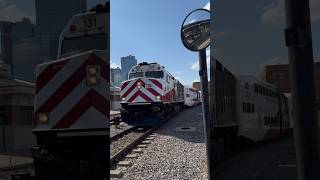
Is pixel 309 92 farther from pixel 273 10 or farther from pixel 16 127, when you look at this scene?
pixel 16 127

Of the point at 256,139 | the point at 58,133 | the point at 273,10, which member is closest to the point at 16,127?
the point at 58,133

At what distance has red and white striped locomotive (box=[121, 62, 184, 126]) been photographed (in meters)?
11.5

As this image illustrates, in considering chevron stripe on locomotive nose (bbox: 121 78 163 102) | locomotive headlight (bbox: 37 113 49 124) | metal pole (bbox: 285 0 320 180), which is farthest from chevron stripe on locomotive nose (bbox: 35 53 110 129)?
chevron stripe on locomotive nose (bbox: 121 78 163 102)

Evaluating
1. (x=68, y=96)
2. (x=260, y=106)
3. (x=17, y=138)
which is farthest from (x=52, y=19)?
(x=260, y=106)

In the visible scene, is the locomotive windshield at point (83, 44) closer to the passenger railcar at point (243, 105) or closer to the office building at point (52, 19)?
the office building at point (52, 19)

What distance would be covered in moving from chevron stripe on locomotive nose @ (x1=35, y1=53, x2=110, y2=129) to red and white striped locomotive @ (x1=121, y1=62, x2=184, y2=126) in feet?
28.4

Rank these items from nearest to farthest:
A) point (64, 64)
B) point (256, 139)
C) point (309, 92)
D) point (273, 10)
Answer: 1. point (309, 92)
2. point (273, 10)
3. point (256, 139)
4. point (64, 64)

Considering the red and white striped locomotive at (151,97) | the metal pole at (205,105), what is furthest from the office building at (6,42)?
the red and white striped locomotive at (151,97)

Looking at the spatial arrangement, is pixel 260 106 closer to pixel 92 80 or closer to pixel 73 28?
pixel 92 80

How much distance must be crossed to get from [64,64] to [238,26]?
89 cm

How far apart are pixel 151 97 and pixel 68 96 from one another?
11853 mm

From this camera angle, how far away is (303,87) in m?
1.60

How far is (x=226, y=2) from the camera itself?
1.73 meters

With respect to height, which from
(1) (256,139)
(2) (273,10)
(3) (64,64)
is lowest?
(1) (256,139)
